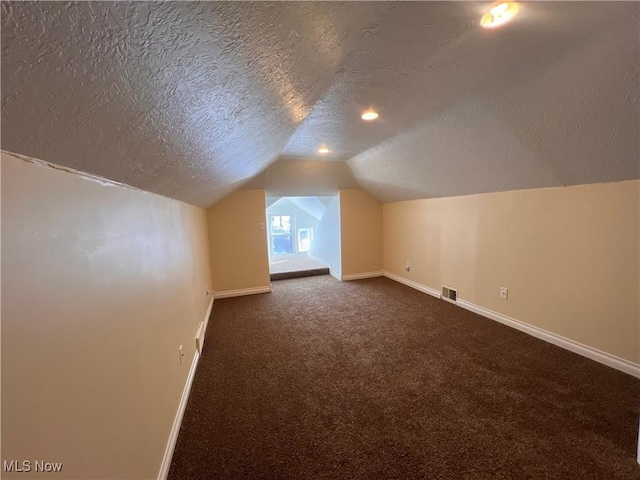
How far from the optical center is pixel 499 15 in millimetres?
1068

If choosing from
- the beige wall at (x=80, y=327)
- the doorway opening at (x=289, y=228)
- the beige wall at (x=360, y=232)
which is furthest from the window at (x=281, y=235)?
the beige wall at (x=80, y=327)

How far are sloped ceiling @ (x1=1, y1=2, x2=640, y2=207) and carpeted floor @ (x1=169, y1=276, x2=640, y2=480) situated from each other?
1.43m

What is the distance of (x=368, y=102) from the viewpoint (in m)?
1.87

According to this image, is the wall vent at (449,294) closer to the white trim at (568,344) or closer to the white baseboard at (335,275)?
the white trim at (568,344)

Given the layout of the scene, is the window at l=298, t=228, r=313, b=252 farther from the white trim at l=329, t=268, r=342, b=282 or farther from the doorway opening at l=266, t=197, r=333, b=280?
the white trim at l=329, t=268, r=342, b=282

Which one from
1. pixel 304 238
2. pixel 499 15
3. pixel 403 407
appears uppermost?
pixel 499 15

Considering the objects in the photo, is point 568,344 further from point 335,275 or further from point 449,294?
point 335,275

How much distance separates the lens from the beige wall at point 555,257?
2000mm

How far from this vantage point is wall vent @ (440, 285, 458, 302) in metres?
3.58

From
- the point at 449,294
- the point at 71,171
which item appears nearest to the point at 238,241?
the point at 449,294

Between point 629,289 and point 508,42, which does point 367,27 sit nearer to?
point 508,42

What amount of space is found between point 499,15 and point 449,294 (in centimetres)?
322

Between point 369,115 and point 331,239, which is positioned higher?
point 369,115

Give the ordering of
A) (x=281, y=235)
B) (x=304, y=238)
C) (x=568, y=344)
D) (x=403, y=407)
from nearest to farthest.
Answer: (x=403, y=407)
(x=568, y=344)
(x=281, y=235)
(x=304, y=238)
